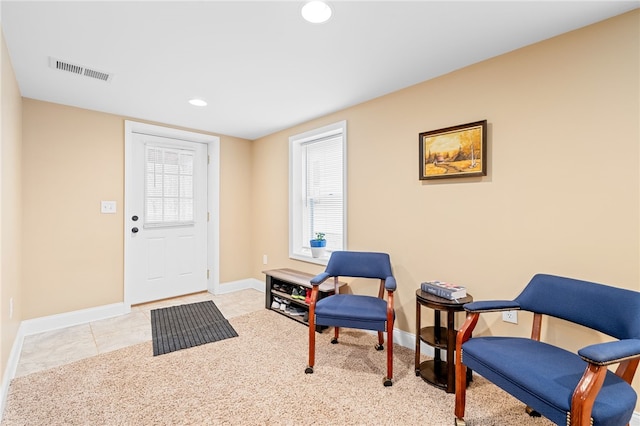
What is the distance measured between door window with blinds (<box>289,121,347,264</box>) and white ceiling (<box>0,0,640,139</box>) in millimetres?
708

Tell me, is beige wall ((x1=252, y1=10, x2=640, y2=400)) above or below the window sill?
above

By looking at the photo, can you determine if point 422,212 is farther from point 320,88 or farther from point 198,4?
point 198,4

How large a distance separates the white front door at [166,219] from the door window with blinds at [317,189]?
4.71 ft

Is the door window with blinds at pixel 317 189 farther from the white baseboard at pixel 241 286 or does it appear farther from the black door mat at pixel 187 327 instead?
the black door mat at pixel 187 327

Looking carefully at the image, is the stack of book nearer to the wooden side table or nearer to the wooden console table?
the wooden side table

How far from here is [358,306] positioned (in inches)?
86.7

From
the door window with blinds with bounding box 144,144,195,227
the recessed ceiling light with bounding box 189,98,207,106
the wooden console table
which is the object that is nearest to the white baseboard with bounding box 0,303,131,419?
the door window with blinds with bounding box 144,144,195,227

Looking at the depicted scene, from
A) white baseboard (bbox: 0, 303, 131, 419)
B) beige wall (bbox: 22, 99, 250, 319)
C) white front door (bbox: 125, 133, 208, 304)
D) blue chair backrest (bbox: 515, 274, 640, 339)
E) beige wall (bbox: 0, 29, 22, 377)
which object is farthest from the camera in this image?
white front door (bbox: 125, 133, 208, 304)

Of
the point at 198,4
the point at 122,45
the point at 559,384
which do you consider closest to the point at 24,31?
the point at 122,45

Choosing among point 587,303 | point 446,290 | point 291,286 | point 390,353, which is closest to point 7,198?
point 291,286

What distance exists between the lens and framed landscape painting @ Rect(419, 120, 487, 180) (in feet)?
6.97

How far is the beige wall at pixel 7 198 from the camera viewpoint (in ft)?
6.06

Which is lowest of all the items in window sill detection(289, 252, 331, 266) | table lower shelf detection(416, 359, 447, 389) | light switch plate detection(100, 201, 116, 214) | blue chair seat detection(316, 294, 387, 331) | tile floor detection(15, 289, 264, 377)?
tile floor detection(15, 289, 264, 377)

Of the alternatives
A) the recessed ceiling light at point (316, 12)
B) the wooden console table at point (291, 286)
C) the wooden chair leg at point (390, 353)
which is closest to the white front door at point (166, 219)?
the wooden console table at point (291, 286)
